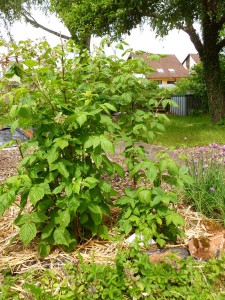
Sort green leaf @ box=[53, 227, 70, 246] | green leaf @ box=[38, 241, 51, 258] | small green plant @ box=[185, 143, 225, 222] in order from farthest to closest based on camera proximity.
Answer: small green plant @ box=[185, 143, 225, 222]
green leaf @ box=[38, 241, 51, 258]
green leaf @ box=[53, 227, 70, 246]

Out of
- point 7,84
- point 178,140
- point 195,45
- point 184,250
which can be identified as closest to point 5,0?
point 195,45

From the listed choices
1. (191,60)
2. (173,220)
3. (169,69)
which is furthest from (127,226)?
(191,60)

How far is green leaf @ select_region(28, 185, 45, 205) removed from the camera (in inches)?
68.6

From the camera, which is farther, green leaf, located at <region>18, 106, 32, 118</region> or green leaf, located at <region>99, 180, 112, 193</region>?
green leaf, located at <region>99, 180, 112, 193</region>

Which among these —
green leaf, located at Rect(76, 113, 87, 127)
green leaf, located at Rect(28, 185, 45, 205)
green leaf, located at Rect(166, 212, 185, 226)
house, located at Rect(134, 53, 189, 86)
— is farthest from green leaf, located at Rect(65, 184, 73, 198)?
house, located at Rect(134, 53, 189, 86)

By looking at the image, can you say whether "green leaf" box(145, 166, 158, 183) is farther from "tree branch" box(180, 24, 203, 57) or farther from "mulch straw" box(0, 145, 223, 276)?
"tree branch" box(180, 24, 203, 57)

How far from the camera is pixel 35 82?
1842 mm

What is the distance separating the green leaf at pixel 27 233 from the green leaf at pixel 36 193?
219mm

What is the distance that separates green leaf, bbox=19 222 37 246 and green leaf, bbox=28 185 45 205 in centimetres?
22

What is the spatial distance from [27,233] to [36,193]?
27cm

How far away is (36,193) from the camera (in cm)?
177

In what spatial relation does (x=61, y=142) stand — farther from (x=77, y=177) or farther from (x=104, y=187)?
(x=104, y=187)

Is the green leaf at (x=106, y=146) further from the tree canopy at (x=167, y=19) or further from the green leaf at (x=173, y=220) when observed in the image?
the tree canopy at (x=167, y=19)

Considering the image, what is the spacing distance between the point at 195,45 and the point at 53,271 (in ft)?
37.7
